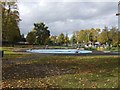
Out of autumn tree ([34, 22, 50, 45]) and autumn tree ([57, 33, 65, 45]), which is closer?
autumn tree ([34, 22, 50, 45])

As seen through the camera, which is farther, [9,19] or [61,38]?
[61,38]

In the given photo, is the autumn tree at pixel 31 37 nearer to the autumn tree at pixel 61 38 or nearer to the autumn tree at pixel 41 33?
the autumn tree at pixel 41 33

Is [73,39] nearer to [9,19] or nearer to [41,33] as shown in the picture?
[41,33]

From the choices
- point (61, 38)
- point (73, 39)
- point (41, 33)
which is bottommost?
point (73, 39)

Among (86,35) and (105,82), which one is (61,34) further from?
(105,82)

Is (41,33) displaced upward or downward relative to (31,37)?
upward

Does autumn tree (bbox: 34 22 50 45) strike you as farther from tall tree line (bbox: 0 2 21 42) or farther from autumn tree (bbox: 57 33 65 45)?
tall tree line (bbox: 0 2 21 42)

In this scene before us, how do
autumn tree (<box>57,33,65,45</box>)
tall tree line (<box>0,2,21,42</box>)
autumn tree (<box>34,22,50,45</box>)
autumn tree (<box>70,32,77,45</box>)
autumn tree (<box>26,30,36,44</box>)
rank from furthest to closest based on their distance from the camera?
autumn tree (<box>70,32,77,45</box>)
autumn tree (<box>57,33,65,45</box>)
autumn tree (<box>34,22,50,45</box>)
autumn tree (<box>26,30,36,44</box>)
tall tree line (<box>0,2,21,42</box>)

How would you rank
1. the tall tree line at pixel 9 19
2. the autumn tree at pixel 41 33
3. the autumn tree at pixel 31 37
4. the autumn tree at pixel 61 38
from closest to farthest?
the tall tree line at pixel 9 19 < the autumn tree at pixel 31 37 < the autumn tree at pixel 41 33 < the autumn tree at pixel 61 38

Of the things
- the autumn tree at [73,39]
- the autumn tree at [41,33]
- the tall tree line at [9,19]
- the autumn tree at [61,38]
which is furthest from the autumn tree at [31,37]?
the tall tree line at [9,19]

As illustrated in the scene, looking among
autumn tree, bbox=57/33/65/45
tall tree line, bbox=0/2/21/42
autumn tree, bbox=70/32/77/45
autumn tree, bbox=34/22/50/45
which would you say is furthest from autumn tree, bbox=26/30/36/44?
tall tree line, bbox=0/2/21/42

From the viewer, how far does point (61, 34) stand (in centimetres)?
10056

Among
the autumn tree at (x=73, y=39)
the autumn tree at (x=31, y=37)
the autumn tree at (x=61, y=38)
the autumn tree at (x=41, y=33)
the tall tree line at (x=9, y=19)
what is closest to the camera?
the tall tree line at (x=9, y=19)

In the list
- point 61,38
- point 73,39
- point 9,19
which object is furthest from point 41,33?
point 9,19
